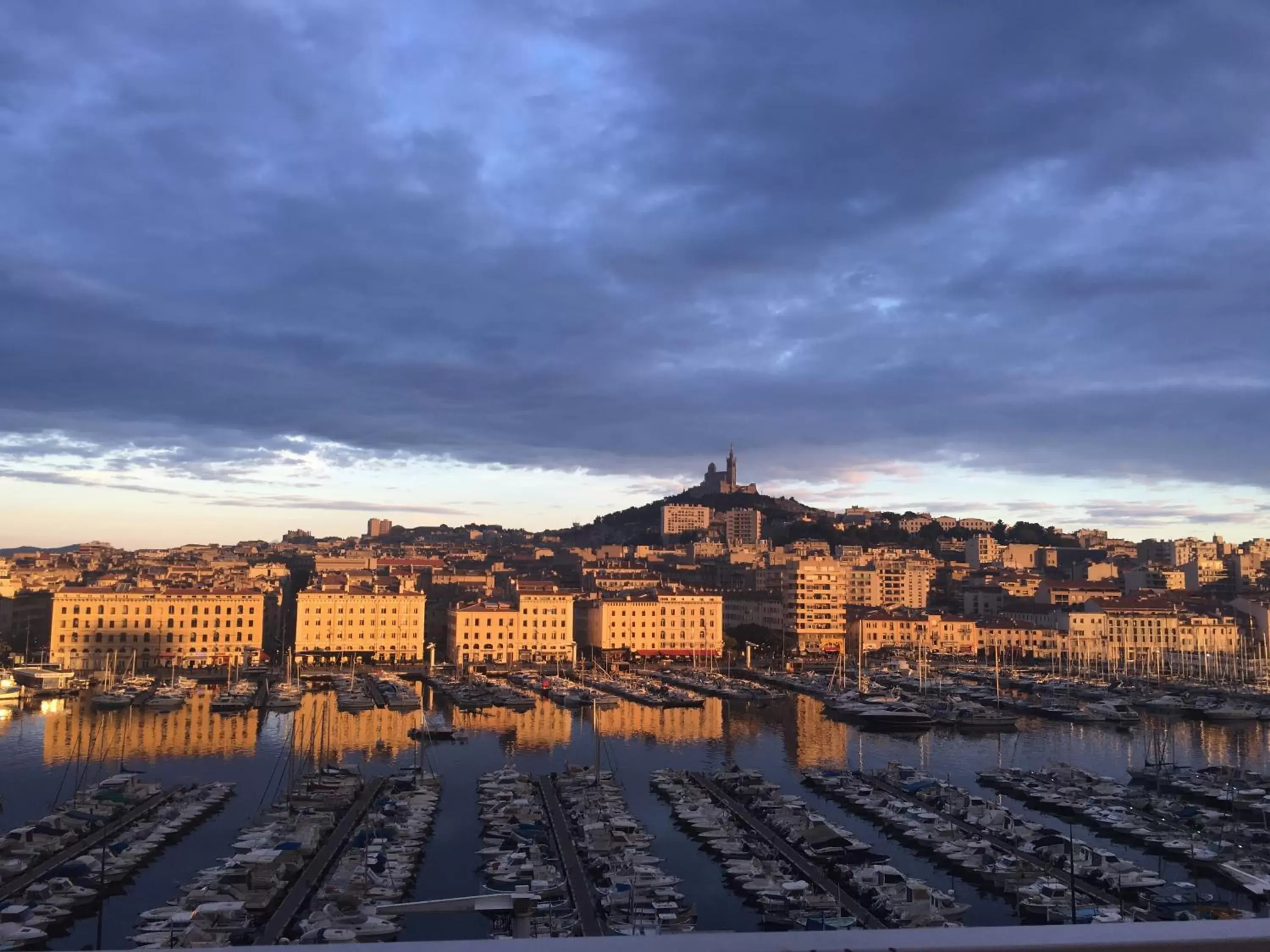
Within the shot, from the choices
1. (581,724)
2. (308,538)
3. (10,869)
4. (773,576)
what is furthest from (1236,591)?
(308,538)

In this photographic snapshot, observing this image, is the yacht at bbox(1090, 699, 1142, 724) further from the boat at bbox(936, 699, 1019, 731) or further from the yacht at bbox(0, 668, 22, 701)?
the yacht at bbox(0, 668, 22, 701)

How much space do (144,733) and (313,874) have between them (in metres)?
11.1

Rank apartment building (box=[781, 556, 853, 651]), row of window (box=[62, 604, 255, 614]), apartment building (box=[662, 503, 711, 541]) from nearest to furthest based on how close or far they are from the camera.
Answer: row of window (box=[62, 604, 255, 614]) → apartment building (box=[781, 556, 853, 651]) → apartment building (box=[662, 503, 711, 541])

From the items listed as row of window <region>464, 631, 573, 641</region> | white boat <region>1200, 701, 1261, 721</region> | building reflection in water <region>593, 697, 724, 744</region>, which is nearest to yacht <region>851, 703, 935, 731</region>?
building reflection in water <region>593, 697, 724, 744</region>

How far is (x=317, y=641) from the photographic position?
31141 millimetres

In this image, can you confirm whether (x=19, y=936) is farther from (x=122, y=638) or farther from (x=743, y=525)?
(x=743, y=525)

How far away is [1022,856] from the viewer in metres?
10.8

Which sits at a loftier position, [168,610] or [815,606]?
[168,610]

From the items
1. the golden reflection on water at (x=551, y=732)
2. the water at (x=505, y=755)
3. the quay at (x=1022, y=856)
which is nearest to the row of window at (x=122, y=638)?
the golden reflection on water at (x=551, y=732)

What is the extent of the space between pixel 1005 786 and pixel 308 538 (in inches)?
2855

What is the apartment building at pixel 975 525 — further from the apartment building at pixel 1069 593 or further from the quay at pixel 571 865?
the quay at pixel 571 865

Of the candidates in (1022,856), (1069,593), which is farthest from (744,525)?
(1022,856)

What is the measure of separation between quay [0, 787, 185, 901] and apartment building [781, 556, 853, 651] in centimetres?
2698

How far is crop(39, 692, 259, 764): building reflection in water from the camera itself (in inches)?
680
